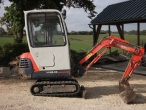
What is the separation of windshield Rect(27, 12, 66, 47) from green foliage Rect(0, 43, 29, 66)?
277 inches

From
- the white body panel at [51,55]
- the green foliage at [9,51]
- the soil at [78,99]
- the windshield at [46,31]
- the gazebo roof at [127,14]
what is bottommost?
the soil at [78,99]

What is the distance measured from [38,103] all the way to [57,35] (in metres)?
2.20

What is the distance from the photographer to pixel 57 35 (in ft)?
26.4

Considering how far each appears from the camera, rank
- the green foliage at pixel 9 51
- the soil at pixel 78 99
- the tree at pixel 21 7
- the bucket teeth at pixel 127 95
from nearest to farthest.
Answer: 1. the soil at pixel 78 99
2. the bucket teeth at pixel 127 95
3. the green foliage at pixel 9 51
4. the tree at pixel 21 7

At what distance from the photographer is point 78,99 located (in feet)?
26.7

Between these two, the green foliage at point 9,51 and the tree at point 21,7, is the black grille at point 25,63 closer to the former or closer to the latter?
the green foliage at point 9,51

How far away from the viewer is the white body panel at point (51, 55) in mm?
8023

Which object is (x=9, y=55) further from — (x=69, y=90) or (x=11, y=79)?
(x=69, y=90)

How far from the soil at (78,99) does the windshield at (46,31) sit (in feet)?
5.92

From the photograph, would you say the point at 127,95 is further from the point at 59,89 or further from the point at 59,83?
the point at 59,89

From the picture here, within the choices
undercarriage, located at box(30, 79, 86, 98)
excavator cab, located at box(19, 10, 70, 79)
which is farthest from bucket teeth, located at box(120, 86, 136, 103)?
excavator cab, located at box(19, 10, 70, 79)

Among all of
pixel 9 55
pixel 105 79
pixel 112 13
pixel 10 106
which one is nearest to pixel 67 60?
pixel 10 106

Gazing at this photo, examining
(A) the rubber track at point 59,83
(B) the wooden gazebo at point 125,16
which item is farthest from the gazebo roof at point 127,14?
(A) the rubber track at point 59,83

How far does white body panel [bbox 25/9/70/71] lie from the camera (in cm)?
802
